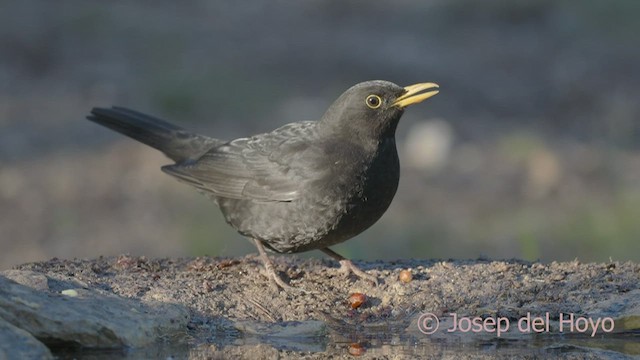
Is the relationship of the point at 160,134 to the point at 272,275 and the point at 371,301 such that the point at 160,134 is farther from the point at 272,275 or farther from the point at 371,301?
the point at 371,301

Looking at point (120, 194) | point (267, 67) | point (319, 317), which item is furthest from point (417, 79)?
point (319, 317)

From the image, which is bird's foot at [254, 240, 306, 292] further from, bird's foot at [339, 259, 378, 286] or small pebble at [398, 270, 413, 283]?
small pebble at [398, 270, 413, 283]

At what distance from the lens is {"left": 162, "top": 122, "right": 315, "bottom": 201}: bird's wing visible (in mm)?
7352

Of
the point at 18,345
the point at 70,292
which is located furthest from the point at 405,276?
the point at 18,345

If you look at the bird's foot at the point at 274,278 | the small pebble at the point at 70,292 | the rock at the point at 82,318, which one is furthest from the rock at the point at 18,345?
the bird's foot at the point at 274,278

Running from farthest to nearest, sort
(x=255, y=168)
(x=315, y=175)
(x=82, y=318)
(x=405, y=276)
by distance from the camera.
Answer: (x=255, y=168)
(x=315, y=175)
(x=405, y=276)
(x=82, y=318)

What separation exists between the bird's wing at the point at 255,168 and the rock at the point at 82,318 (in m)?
1.55

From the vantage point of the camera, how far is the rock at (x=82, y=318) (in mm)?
5449

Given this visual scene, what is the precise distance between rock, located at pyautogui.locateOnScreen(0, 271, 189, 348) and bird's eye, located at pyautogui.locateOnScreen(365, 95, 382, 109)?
2.04 metres

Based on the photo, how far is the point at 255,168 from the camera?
7.66 m

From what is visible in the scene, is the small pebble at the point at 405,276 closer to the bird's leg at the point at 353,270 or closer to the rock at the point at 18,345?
the bird's leg at the point at 353,270

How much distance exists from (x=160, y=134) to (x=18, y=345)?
3.63 meters

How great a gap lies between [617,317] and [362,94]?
2.12 m

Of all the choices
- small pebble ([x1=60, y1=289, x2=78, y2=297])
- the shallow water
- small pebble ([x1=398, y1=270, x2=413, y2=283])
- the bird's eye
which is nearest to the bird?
the bird's eye
